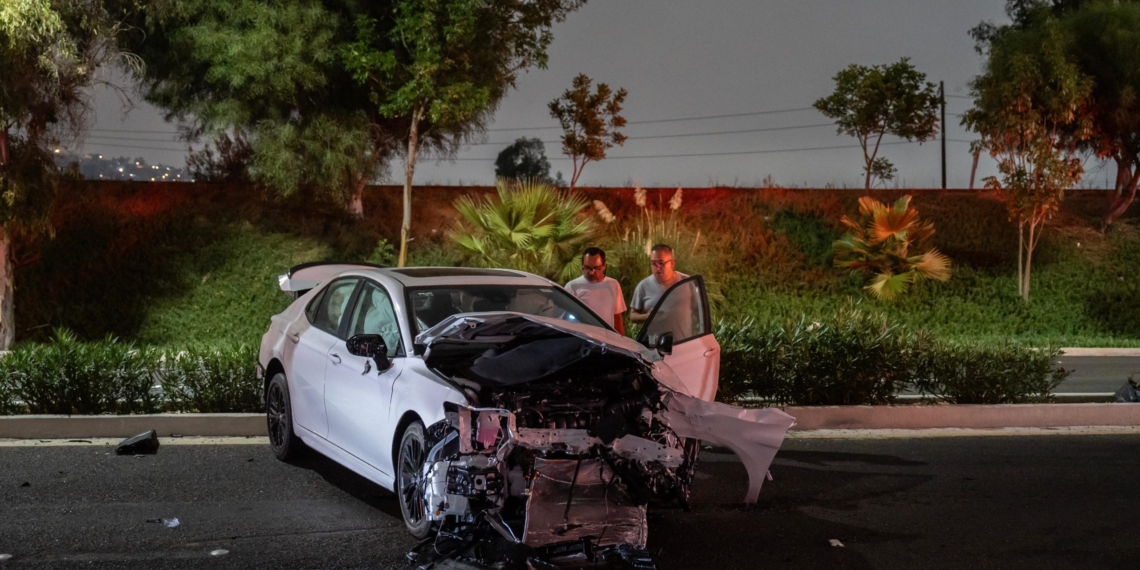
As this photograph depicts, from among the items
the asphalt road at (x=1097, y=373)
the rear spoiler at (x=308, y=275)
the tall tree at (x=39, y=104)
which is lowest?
the asphalt road at (x=1097, y=373)

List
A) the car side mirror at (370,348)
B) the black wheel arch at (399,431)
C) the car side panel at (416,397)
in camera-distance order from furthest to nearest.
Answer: the car side mirror at (370,348) → the black wheel arch at (399,431) → the car side panel at (416,397)

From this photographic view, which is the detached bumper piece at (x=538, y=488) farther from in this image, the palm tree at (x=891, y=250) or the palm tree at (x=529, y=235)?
the palm tree at (x=891, y=250)

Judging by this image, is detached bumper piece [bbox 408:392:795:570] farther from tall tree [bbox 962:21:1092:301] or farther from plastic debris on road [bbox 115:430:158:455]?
tall tree [bbox 962:21:1092:301]

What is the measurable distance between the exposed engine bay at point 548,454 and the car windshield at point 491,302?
2.83 feet

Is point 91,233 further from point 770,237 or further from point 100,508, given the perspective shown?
point 100,508

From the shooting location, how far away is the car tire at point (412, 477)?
584 cm

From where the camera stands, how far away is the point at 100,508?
6.79 m

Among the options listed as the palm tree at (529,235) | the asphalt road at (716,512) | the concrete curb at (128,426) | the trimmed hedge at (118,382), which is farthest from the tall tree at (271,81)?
the asphalt road at (716,512)

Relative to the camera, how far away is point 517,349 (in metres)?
5.98

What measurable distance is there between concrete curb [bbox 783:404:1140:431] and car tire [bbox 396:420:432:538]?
15.6ft

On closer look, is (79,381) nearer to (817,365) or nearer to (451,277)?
(451,277)

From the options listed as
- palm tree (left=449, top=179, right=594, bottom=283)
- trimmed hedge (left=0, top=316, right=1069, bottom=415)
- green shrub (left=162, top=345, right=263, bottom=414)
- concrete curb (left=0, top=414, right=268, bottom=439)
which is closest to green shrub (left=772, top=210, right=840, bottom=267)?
palm tree (left=449, top=179, right=594, bottom=283)

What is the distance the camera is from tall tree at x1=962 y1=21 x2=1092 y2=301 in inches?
923

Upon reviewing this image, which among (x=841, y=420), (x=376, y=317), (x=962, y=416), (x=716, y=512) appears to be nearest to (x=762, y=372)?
(x=841, y=420)
